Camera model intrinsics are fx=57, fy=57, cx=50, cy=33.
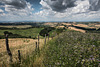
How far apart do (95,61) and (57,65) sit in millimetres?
1981

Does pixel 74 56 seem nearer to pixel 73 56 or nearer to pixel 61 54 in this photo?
pixel 73 56

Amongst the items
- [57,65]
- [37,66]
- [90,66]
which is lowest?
[37,66]

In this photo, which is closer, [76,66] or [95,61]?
[95,61]

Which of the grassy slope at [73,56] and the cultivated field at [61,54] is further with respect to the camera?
the cultivated field at [61,54]

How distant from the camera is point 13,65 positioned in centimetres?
371

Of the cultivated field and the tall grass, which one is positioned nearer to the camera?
the tall grass

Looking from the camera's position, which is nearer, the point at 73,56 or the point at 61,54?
the point at 73,56

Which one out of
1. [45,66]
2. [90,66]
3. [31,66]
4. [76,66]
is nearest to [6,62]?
[31,66]

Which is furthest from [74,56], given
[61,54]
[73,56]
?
[61,54]

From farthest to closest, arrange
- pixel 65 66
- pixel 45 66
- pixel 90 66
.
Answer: pixel 45 66 < pixel 65 66 < pixel 90 66

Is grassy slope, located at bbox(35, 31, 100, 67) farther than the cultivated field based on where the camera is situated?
No

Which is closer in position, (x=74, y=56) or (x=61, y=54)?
(x=74, y=56)

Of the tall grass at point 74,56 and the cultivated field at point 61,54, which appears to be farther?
the cultivated field at point 61,54

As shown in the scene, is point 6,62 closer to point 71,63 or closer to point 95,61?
point 71,63
